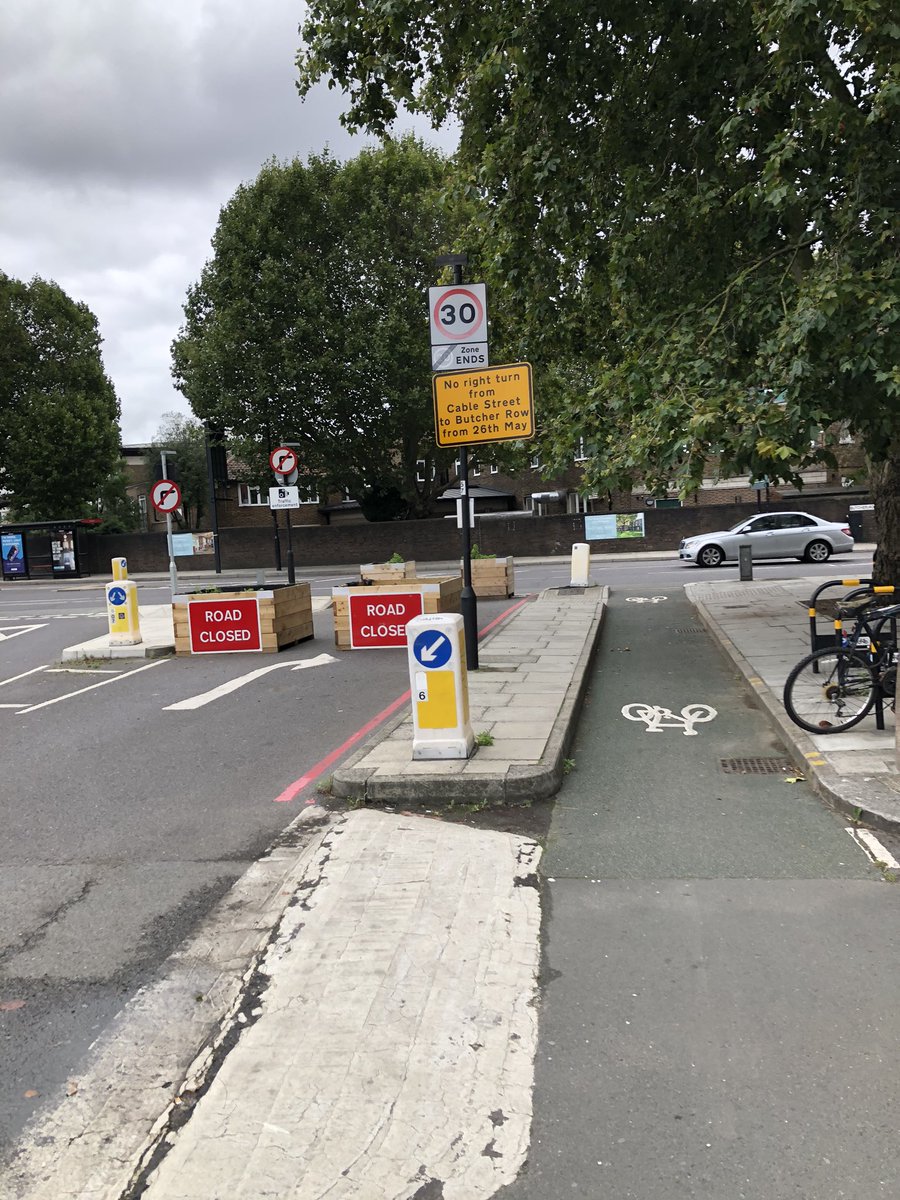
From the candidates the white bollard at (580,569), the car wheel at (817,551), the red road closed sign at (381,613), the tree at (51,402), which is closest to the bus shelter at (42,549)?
the tree at (51,402)

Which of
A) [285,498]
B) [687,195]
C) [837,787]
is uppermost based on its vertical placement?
[687,195]

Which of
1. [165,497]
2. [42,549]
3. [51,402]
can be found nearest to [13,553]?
[42,549]

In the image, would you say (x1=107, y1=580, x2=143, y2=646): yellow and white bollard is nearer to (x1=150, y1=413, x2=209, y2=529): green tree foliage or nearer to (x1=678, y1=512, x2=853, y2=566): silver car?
(x1=678, y1=512, x2=853, y2=566): silver car

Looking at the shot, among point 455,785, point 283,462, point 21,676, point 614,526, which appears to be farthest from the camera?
point 614,526

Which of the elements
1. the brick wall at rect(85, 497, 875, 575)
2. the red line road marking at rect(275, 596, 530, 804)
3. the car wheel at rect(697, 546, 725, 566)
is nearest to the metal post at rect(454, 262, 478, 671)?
the red line road marking at rect(275, 596, 530, 804)

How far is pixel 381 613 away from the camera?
12938 mm

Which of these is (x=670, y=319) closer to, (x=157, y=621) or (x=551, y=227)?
(x=551, y=227)

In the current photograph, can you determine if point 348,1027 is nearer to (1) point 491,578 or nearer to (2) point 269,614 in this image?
(2) point 269,614

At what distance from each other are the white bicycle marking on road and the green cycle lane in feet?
4.74

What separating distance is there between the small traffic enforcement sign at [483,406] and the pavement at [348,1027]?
4.03 m

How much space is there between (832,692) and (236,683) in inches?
261

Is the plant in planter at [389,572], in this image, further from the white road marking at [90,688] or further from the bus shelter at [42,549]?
the bus shelter at [42,549]

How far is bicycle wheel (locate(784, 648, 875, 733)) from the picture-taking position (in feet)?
23.0

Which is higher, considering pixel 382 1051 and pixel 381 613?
pixel 381 613
